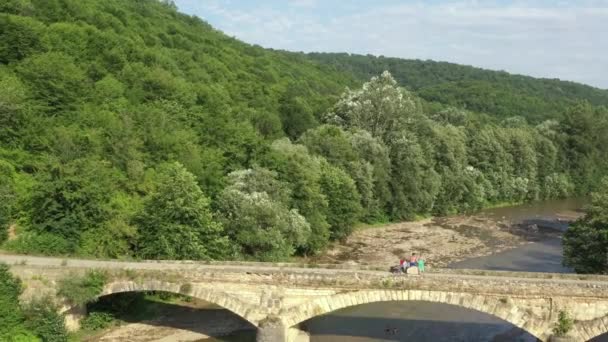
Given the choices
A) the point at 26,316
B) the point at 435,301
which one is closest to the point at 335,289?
A: the point at 435,301

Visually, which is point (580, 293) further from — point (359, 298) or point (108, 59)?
point (108, 59)

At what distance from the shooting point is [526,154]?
79.9 metres

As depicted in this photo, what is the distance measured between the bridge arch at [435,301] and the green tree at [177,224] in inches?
376

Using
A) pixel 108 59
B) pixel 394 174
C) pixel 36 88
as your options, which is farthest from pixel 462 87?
pixel 36 88

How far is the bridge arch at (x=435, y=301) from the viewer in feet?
79.7

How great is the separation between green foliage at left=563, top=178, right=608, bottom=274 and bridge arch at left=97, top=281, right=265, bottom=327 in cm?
2058

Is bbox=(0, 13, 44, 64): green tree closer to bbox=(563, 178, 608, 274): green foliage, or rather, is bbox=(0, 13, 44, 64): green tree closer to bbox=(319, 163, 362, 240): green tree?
bbox=(319, 163, 362, 240): green tree

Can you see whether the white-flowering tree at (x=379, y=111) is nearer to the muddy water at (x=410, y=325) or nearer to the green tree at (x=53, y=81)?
the green tree at (x=53, y=81)

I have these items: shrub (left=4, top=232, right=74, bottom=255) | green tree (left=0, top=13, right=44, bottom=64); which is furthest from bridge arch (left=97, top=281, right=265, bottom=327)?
green tree (left=0, top=13, right=44, bottom=64)

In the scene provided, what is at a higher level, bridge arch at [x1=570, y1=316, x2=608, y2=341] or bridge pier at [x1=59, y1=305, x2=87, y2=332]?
bridge arch at [x1=570, y1=316, x2=608, y2=341]

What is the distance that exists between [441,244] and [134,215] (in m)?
30.6

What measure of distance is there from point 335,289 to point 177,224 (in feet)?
39.3

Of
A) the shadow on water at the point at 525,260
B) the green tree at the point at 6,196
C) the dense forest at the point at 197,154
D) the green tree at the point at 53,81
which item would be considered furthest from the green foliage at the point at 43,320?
the shadow on water at the point at 525,260

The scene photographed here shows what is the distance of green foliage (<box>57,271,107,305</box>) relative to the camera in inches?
1020
